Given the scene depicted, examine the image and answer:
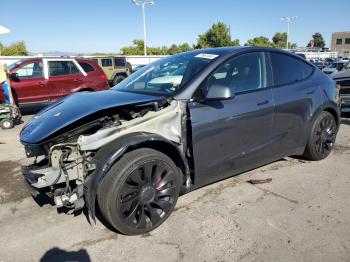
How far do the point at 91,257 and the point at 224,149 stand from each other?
167 centimetres

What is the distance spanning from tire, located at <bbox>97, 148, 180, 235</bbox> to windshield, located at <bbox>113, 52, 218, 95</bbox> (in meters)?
0.81

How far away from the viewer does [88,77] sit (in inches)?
416

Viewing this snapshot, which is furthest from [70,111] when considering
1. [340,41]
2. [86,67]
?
[340,41]

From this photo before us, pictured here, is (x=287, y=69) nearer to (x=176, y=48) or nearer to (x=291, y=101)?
(x=291, y=101)

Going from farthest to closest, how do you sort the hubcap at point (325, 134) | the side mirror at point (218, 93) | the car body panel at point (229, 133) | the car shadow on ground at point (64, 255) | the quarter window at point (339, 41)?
the quarter window at point (339, 41), the hubcap at point (325, 134), the car body panel at point (229, 133), the side mirror at point (218, 93), the car shadow on ground at point (64, 255)

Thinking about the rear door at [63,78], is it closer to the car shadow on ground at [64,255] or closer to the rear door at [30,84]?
the rear door at [30,84]

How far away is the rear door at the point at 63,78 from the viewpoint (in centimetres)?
1009

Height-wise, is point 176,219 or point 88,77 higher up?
point 88,77

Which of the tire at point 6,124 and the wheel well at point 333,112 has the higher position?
the wheel well at point 333,112

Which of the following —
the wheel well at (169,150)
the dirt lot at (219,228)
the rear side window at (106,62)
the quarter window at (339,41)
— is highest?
the quarter window at (339,41)

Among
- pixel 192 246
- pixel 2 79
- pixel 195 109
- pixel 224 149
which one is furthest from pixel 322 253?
pixel 2 79

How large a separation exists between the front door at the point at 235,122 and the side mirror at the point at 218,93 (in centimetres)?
7

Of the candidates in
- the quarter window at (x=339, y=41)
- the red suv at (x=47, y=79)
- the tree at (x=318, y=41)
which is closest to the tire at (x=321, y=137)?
the red suv at (x=47, y=79)

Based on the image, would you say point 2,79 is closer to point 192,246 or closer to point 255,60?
point 255,60
